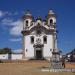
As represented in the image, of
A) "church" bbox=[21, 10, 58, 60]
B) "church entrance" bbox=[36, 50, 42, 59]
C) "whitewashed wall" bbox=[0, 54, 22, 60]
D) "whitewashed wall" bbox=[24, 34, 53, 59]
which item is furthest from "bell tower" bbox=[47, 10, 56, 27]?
"whitewashed wall" bbox=[0, 54, 22, 60]

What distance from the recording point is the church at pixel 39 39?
216 feet

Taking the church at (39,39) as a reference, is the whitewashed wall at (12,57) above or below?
below

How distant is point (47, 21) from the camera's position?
68.7m

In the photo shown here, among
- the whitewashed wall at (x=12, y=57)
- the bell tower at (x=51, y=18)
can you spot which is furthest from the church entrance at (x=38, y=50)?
the bell tower at (x=51, y=18)

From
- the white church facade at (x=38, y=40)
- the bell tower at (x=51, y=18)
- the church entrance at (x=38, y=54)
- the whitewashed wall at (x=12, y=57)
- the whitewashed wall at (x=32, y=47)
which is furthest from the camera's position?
the bell tower at (x=51, y=18)

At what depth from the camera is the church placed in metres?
65.8

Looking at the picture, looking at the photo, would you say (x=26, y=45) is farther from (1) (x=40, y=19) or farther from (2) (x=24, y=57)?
(1) (x=40, y=19)

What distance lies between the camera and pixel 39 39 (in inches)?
2601

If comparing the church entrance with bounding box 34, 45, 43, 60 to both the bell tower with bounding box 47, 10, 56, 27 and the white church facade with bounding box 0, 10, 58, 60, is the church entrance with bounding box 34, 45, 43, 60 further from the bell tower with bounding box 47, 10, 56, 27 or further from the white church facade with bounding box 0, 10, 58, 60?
the bell tower with bounding box 47, 10, 56, 27

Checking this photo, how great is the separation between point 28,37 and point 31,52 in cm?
375

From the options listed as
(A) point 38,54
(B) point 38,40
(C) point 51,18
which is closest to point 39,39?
(B) point 38,40

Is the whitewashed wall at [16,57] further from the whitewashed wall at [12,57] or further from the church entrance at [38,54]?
the church entrance at [38,54]

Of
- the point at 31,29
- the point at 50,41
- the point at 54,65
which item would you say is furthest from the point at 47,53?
the point at 54,65

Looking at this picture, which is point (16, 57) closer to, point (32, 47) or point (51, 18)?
point (32, 47)
